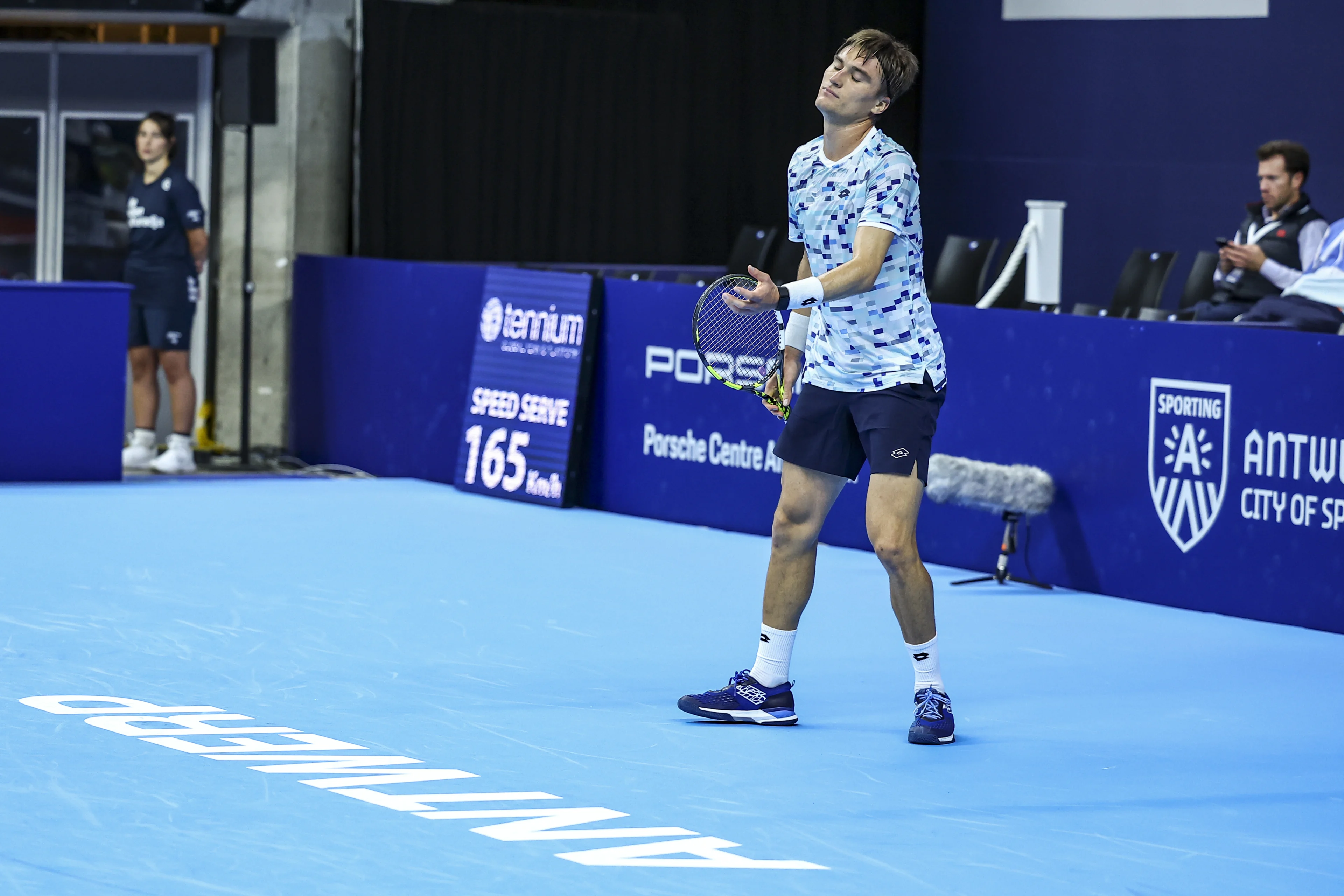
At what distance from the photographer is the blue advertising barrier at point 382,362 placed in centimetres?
1271

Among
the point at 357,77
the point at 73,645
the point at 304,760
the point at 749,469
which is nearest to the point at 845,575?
the point at 749,469

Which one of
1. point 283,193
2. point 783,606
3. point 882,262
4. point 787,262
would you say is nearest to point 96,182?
point 283,193

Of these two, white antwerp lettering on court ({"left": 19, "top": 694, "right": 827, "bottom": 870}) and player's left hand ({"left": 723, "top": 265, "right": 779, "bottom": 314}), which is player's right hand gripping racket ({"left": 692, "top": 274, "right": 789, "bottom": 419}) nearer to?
player's left hand ({"left": 723, "top": 265, "right": 779, "bottom": 314})

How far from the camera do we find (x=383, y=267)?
43.0ft

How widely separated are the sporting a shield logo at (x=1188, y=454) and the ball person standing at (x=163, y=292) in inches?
248

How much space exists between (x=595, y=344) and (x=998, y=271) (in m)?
5.13

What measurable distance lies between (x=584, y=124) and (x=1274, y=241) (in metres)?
6.43

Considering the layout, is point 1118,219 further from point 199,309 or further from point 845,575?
point 845,575

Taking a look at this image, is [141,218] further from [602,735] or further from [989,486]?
[602,735]

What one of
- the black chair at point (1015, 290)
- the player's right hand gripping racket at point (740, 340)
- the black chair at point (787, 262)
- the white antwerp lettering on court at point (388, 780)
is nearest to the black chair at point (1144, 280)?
the black chair at point (1015, 290)

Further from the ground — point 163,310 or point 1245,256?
point 1245,256

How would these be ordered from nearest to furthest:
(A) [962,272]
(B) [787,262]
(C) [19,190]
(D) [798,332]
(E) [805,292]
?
(E) [805,292]
(D) [798,332]
(A) [962,272]
(C) [19,190]
(B) [787,262]

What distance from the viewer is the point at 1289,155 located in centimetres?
1007

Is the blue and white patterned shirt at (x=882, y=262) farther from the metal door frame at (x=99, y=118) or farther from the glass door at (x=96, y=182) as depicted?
the glass door at (x=96, y=182)
